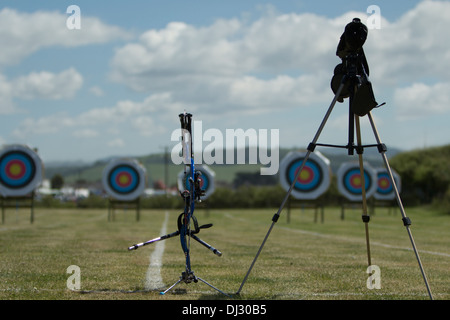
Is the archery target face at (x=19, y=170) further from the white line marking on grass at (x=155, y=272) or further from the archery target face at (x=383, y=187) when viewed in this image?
the archery target face at (x=383, y=187)

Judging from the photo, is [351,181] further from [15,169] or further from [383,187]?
[15,169]

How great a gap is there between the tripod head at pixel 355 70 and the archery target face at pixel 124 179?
64.0ft

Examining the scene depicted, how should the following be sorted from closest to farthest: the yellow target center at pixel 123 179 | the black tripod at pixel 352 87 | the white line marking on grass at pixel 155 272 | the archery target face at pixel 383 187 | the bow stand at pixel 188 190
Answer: the black tripod at pixel 352 87
the bow stand at pixel 188 190
the white line marking on grass at pixel 155 272
the yellow target center at pixel 123 179
the archery target face at pixel 383 187

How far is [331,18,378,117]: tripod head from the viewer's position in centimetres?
622

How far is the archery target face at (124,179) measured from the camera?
25453 mm

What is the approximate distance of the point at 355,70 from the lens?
6320 millimetres

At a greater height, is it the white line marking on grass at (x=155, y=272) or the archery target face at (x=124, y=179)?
the archery target face at (x=124, y=179)

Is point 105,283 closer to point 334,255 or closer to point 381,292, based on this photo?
point 381,292

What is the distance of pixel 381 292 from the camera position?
622 centimetres

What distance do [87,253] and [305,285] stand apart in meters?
4.61

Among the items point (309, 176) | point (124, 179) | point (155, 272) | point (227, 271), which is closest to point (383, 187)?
point (309, 176)

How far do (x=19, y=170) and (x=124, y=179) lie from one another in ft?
18.1

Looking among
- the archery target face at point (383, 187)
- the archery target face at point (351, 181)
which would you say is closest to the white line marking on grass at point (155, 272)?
the archery target face at point (351, 181)
